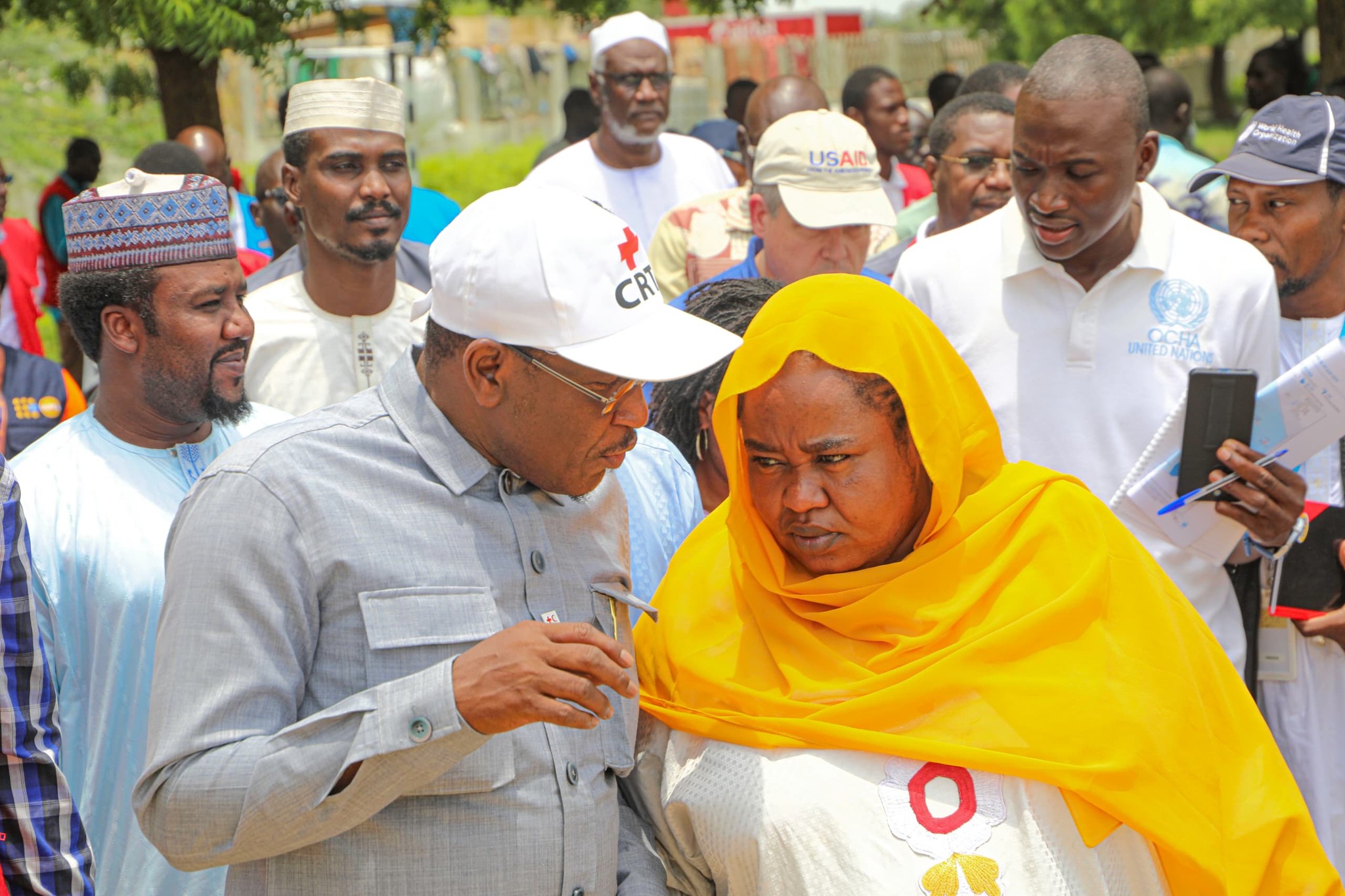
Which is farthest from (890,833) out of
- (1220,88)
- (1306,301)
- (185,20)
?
(1220,88)

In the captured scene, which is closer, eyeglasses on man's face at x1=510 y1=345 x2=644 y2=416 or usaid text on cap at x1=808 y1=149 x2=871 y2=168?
eyeglasses on man's face at x1=510 y1=345 x2=644 y2=416

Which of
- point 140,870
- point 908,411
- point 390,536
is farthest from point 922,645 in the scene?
point 140,870

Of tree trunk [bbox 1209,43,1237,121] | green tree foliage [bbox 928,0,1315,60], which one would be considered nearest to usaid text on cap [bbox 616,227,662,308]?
green tree foliage [bbox 928,0,1315,60]

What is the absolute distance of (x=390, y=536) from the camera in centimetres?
222

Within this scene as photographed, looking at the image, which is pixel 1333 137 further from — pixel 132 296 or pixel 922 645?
pixel 132 296

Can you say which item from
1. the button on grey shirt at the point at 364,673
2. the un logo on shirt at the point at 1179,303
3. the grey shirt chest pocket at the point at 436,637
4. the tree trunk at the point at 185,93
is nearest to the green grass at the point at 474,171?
the tree trunk at the point at 185,93

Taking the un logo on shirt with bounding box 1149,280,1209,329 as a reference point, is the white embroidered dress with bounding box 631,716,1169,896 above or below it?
below

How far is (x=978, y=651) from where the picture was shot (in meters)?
2.67

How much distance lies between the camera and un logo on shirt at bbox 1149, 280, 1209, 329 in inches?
155

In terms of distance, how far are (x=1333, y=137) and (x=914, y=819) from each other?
110 inches

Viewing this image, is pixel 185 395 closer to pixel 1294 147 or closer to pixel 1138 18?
pixel 1294 147

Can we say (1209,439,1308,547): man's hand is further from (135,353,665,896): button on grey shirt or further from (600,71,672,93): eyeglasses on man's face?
(600,71,672,93): eyeglasses on man's face

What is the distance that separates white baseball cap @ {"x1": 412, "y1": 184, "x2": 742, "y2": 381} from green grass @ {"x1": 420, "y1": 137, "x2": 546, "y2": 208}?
675 inches

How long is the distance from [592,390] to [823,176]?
114 inches
